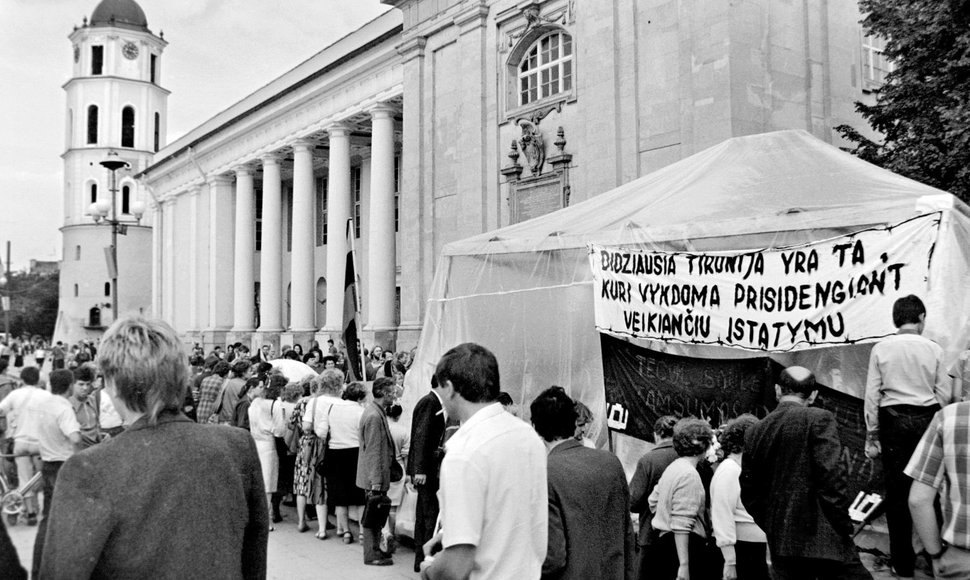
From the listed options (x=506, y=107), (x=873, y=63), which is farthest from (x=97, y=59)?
(x=873, y=63)

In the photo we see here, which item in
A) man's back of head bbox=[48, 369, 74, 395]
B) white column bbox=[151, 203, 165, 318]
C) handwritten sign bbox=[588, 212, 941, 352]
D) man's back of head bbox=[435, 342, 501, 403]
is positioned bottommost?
man's back of head bbox=[48, 369, 74, 395]

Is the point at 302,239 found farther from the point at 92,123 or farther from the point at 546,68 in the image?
the point at 92,123

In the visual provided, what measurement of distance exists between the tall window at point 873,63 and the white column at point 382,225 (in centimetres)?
1559

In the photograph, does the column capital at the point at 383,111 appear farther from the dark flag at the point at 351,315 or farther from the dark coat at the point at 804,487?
the dark coat at the point at 804,487

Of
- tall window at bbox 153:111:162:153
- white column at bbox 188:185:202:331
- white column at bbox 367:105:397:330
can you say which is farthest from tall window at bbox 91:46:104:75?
white column at bbox 367:105:397:330

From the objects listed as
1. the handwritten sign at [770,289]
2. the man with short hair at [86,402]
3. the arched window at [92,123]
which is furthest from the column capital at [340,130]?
the arched window at [92,123]

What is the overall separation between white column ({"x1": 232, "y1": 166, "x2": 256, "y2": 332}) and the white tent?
107 feet

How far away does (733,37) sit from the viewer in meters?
16.2

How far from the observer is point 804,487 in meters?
5.09

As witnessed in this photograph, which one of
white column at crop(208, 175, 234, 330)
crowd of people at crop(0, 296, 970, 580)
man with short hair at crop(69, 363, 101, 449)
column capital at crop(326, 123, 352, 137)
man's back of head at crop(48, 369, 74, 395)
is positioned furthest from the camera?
white column at crop(208, 175, 234, 330)

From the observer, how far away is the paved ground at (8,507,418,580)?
8.35 meters

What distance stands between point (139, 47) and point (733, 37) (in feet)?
203

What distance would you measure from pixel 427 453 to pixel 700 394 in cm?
248

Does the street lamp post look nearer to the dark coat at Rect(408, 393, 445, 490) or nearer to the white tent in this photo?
the white tent
